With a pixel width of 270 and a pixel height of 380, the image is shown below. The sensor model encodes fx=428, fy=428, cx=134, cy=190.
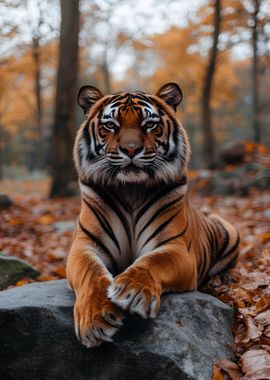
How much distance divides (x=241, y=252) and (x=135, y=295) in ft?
11.5

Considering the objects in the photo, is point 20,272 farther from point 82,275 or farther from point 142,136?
point 142,136

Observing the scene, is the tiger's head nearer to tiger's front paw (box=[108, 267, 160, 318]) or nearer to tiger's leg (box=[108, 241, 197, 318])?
tiger's leg (box=[108, 241, 197, 318])

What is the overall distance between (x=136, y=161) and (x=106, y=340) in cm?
107

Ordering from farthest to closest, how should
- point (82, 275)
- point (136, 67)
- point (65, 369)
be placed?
point (136, 67)
point (82, 275)
point (65, 369)

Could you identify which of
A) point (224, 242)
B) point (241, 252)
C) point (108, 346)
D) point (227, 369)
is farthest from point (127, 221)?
point (241, 252)

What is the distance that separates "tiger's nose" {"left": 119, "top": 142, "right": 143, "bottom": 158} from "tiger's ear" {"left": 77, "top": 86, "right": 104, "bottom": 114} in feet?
2.38

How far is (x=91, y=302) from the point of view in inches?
88.9

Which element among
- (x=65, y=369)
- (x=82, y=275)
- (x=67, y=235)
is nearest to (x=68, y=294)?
(x=82, y=275)

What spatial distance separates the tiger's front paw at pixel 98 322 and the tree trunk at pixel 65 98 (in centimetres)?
867

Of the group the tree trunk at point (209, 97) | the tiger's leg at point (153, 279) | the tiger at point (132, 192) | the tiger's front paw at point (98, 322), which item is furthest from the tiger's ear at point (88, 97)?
the tree trunk at point (209, 97)

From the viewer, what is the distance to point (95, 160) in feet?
9.59

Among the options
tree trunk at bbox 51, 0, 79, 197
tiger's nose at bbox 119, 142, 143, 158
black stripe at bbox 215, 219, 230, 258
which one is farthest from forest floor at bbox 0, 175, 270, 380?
tiger's nose at bbox 119, 142, 143, 158

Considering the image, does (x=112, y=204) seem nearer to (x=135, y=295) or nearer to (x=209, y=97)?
(x=135, y=295)

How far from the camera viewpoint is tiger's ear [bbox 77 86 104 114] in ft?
10.4
